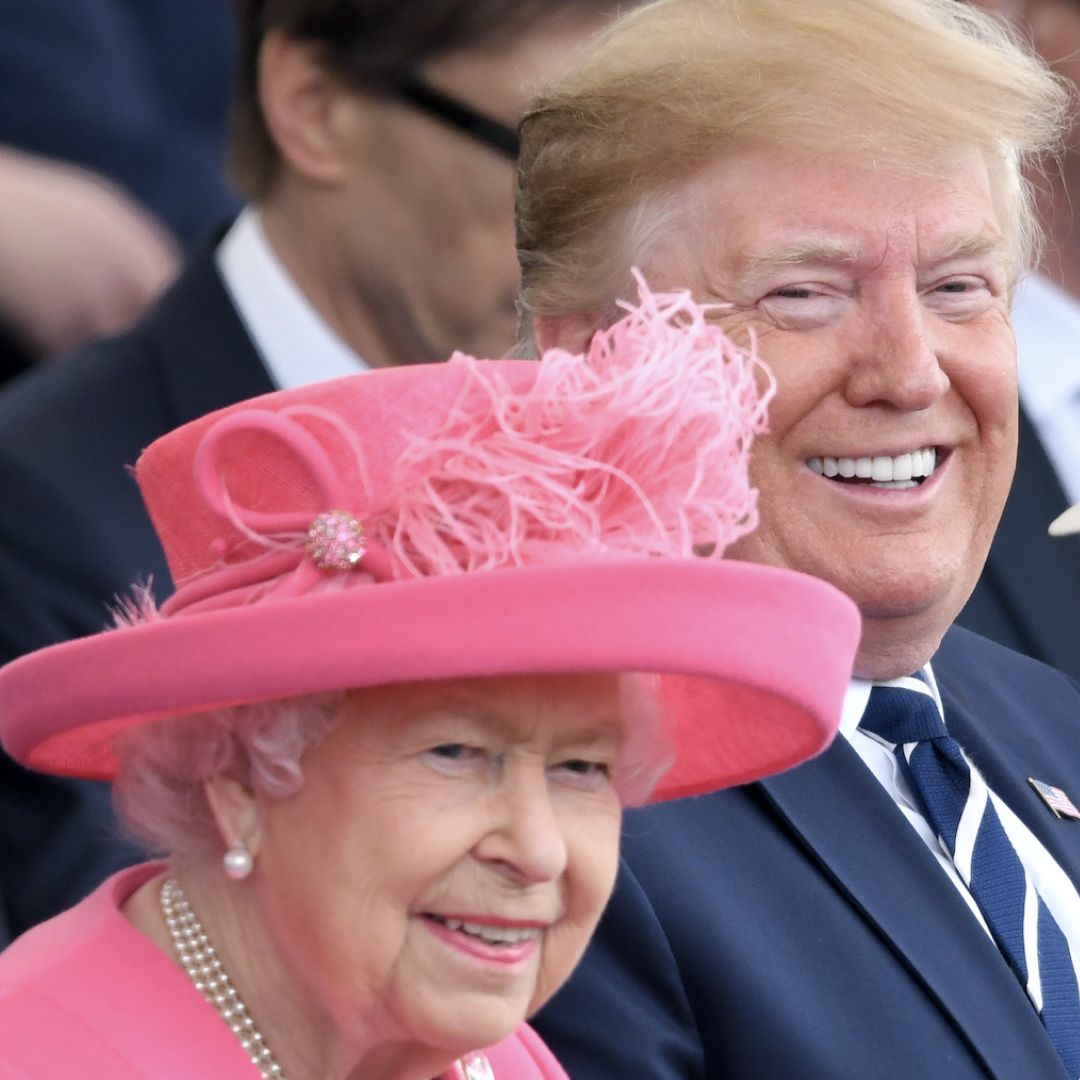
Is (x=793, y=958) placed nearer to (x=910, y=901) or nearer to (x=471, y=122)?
(x=910, y=901)

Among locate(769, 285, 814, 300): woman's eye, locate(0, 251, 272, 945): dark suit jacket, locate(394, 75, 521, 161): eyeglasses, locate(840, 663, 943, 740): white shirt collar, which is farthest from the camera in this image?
locate(394, 75, 521, 161): eyeglasses

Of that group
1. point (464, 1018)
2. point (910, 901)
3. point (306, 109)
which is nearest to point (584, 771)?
point (464, 1018)

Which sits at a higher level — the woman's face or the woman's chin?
the woman's face

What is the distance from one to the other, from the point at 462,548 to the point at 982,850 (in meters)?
1.02

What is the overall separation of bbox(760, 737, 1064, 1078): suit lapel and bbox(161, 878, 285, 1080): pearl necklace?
752 mm

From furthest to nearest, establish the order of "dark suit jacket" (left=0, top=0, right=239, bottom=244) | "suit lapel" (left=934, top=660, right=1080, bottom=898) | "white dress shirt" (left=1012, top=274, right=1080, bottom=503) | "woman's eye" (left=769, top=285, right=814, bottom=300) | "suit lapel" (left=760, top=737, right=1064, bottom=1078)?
"dark suit jacket" (left=0, top=0, right=239, bottom=244) < "white dress shirt" (left=1012, top=274, right=1080, bottom=503) < "suit lapel" (left=934, top=660, right=1080, bottom=898) < "woman's eye" (left=769, top=285, right=814, bottom=300) < "suit lapel" (left=760, top=737, right=1064, bottom=1078)

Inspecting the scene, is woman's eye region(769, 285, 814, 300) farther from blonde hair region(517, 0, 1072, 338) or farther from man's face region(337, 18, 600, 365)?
man's face region(337, 18, 600, 365)

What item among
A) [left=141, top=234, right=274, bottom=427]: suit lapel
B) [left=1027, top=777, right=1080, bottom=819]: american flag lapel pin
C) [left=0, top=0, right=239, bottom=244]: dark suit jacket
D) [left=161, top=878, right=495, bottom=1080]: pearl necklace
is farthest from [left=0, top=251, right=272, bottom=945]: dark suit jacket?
[left=1027, top=777, right=1080, bottom=819]: american flag lapel pin

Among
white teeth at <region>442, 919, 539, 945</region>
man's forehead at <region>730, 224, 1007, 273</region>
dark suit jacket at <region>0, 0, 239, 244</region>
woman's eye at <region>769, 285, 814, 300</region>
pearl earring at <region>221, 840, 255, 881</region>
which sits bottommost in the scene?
dark suit jacket at <region>0, 0, 239, 244</region>

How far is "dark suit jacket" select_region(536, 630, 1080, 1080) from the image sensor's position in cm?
234

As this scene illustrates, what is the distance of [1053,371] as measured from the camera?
3.93 meters

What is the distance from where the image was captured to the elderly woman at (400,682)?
180 cm

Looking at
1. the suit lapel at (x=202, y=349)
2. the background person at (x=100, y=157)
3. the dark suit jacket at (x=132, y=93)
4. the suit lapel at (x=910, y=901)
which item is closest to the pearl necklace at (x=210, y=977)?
the suit lapel at (x=910, y=901)

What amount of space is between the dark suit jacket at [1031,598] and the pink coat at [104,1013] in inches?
71.0
